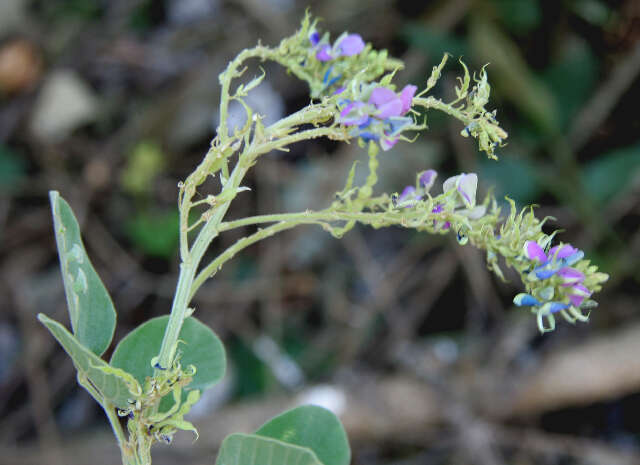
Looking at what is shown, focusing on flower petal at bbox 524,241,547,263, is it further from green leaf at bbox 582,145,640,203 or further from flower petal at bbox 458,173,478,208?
green leaf at bbox 582,145,640,203

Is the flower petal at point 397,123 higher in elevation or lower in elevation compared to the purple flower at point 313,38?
lower

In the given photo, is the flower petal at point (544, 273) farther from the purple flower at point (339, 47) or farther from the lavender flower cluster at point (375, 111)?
the purple flower at point (339, 47)

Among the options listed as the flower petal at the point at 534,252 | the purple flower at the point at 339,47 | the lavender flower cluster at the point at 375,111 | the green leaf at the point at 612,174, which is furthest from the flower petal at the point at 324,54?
the green leaf at the point at 612,174

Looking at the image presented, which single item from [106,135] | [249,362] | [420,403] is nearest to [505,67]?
[420,403]

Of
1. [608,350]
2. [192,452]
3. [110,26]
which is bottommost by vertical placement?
[192,452]

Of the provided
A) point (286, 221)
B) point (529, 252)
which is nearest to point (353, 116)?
point (286, 221)

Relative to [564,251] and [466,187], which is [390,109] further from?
[564,251]

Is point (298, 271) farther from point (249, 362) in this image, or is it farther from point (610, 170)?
point (610, 170)
